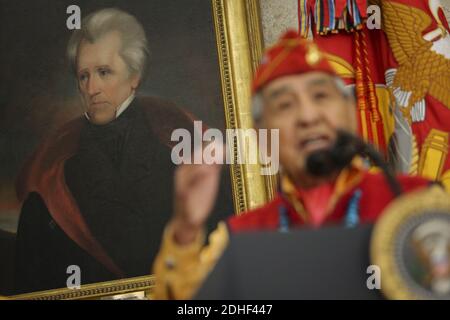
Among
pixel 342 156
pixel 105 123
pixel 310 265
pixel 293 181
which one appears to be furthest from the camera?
pixel 105 123

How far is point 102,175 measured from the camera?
3928 mm

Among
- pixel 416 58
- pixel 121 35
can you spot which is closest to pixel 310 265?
pixel 416 58

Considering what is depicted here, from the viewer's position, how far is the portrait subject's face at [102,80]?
4055mm

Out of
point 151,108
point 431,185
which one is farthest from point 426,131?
point 151,108

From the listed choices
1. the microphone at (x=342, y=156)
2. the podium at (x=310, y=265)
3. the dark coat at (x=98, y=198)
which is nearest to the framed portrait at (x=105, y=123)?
the dark coat at (x=98, y=198)

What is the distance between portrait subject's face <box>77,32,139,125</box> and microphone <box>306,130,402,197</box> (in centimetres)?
294

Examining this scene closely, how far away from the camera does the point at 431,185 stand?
138 centimetres

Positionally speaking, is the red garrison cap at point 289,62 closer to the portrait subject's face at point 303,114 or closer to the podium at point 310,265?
the portrait subject's face at point 303,114

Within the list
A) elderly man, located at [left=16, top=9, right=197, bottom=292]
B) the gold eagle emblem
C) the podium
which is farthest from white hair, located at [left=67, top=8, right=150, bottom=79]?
the podium

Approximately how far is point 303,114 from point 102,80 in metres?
2.98

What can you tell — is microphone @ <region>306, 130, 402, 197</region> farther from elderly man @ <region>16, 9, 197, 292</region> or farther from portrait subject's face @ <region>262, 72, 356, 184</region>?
elderly man @ <region>16, 9, 197, 292</region>

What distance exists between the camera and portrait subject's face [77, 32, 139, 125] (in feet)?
13.3

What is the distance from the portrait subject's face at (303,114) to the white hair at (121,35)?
282cm

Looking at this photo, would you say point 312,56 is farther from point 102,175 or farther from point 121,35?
point 121,35
